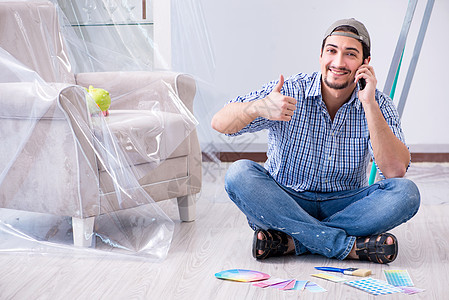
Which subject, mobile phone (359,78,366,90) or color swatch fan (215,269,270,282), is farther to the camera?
mobile phone (359,78,366,90)

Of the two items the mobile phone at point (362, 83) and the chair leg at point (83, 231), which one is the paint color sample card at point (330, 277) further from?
the chair leg at point (83, 231)

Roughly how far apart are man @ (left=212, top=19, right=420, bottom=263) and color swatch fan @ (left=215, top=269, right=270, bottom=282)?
0.10 m

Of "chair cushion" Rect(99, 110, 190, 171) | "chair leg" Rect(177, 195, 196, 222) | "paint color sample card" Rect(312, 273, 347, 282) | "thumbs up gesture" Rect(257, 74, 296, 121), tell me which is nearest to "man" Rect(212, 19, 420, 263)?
"thumbs up gesture" Rect(257, 74, 296, 121)

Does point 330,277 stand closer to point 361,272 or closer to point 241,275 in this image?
point 361,272

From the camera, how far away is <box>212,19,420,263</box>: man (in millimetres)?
1489

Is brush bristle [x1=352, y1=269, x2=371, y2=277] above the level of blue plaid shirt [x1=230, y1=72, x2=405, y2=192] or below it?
below

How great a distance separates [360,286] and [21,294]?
0.75m

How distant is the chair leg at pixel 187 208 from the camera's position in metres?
1.93

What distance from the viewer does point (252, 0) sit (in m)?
2.95

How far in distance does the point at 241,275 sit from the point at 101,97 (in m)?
0.74

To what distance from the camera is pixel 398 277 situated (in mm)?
1396

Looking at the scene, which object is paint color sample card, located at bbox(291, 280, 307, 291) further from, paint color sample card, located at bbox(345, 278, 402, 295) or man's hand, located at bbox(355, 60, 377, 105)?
man's hand, located at bbox(355, 60, 377, 105)

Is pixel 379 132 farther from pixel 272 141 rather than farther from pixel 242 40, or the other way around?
pixel 242 40

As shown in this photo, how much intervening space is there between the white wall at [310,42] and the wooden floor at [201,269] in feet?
4.03
